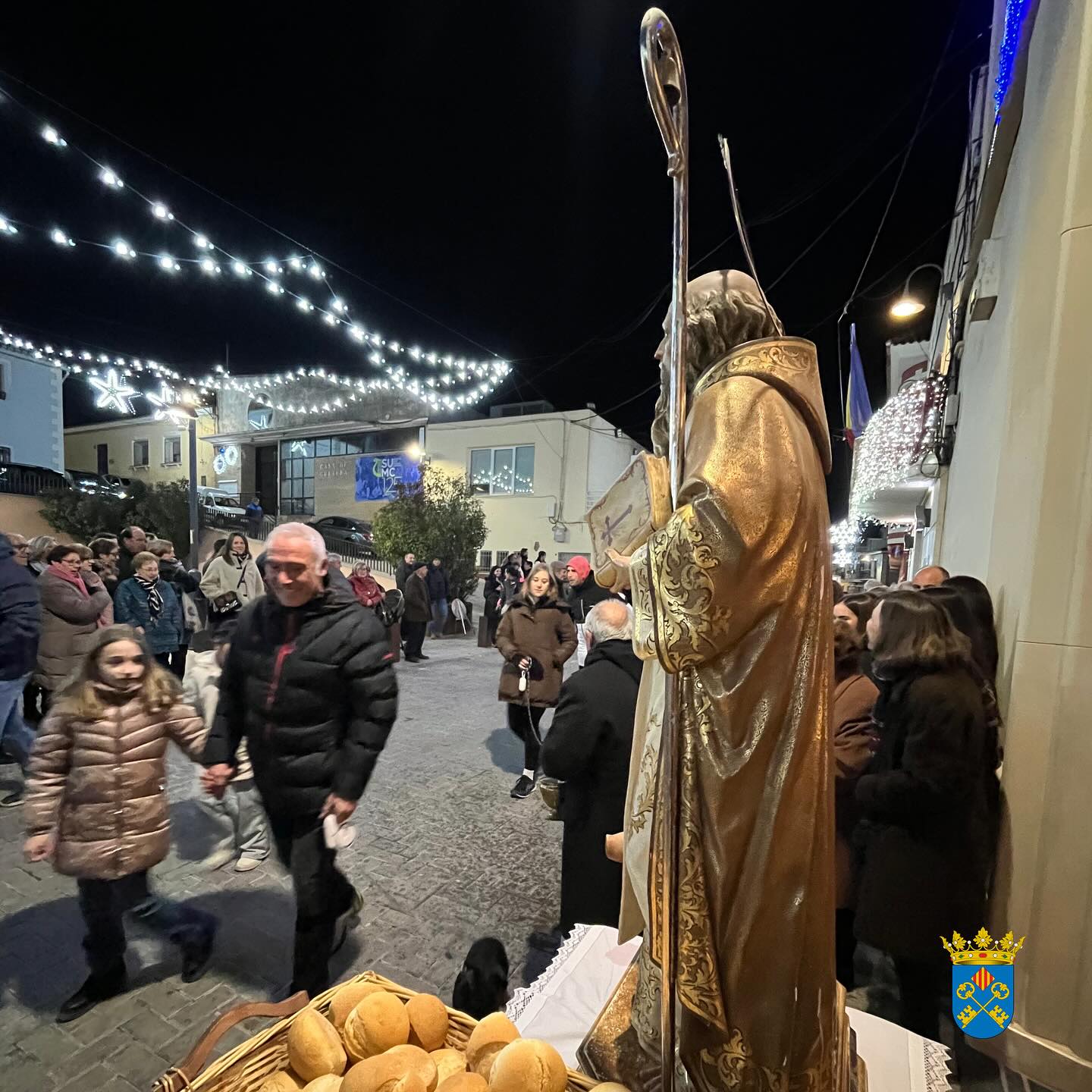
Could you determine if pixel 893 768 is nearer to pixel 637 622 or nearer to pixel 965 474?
pixel 637 622

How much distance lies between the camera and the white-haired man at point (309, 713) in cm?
258

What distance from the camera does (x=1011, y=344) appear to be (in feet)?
10.0

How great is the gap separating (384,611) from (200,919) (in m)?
6.62

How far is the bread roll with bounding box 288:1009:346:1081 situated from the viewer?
1.32 meters

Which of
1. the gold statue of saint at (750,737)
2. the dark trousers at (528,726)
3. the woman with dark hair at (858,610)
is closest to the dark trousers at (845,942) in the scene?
the woman with dark hair at (858,610)

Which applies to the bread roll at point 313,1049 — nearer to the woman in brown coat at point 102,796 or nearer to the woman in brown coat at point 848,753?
the woman in brown coat at point 102,796

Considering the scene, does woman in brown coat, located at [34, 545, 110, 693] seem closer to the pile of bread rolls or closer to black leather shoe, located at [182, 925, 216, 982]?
black leather shoe, located at [182, 925, 216, 982]

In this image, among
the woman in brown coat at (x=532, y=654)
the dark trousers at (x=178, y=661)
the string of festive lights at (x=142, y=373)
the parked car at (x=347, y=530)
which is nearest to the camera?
the woman in brown coat at (x=532, y=654)

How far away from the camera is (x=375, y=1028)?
Answer: 1361mm

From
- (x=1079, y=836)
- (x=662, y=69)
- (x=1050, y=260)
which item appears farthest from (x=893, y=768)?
(x=662, y=69)

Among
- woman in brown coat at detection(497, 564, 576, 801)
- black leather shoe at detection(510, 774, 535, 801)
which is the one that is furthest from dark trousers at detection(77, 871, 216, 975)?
woman in brown coat at detection(497, 564, 576, 801)

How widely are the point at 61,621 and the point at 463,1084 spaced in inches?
220

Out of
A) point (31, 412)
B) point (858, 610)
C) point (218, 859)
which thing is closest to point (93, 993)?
point (218, 859)

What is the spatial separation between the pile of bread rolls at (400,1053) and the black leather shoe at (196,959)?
6.29ft
